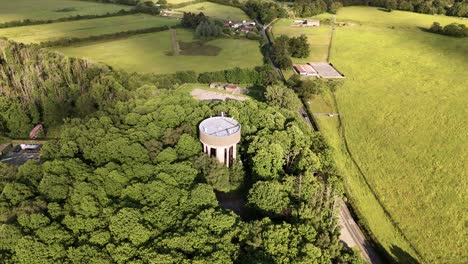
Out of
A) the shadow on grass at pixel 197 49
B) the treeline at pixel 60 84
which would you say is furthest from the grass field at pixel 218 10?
the treeline at pixel 60 84

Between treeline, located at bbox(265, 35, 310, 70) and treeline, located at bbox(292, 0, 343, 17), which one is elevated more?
treeline, located at bbox(292, 0, 343, 17)

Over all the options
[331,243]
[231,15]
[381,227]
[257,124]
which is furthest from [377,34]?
[331,243]

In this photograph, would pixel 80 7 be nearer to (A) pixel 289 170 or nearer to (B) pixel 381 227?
(A) pixel 289 170

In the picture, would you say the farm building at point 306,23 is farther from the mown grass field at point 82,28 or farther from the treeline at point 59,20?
the treeline at point 59,20

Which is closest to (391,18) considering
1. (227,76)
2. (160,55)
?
(227,76)

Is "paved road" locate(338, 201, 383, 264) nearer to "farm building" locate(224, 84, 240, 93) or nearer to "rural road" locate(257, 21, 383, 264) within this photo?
"rural road" locate(257, 21, 383, 264)

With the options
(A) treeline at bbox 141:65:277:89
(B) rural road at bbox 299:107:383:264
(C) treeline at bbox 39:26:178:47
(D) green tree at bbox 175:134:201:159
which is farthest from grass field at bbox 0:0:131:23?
(B) rural road at bbox 299:107:383:264

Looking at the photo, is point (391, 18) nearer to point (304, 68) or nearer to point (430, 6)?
point (430, 6)
